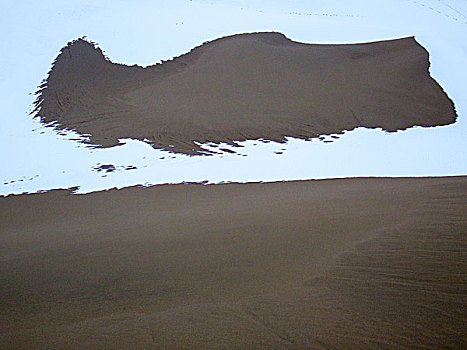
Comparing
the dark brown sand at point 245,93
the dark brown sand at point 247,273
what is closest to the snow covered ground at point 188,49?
the dark brown sand at point 245,93

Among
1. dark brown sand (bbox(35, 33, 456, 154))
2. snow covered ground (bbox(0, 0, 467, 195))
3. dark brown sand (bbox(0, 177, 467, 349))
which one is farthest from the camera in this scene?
dark brown sand (bbox(35, 33, 456, 154))

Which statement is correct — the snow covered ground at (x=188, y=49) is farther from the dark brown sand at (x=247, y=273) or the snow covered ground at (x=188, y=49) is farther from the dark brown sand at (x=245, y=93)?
the dark brown sand at (x=247, y=273)

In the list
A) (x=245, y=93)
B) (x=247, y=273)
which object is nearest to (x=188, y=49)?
(x=245, y=93)

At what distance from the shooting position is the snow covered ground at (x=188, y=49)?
26.3ft

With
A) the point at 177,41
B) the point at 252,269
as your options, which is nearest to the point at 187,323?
the point at 252,269

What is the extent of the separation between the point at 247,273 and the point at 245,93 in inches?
322

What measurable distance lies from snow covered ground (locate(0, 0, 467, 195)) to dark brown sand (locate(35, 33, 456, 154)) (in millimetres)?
448

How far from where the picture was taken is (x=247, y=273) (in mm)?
3555

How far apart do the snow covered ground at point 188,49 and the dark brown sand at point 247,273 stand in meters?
1.66

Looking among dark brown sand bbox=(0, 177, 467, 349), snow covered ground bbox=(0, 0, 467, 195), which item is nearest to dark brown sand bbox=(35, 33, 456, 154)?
snow covered ground bbox=(0, 0, 467, 195)

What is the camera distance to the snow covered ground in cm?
801

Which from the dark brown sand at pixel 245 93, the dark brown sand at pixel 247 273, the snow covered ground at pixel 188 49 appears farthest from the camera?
the dark brown sand at pixel 245 93

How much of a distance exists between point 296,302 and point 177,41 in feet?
41.1

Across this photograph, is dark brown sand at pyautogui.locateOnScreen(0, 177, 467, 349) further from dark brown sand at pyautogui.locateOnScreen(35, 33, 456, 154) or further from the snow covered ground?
dark brown sand at pyautogui.locateOnScreen(35, 33, 456, 154)
